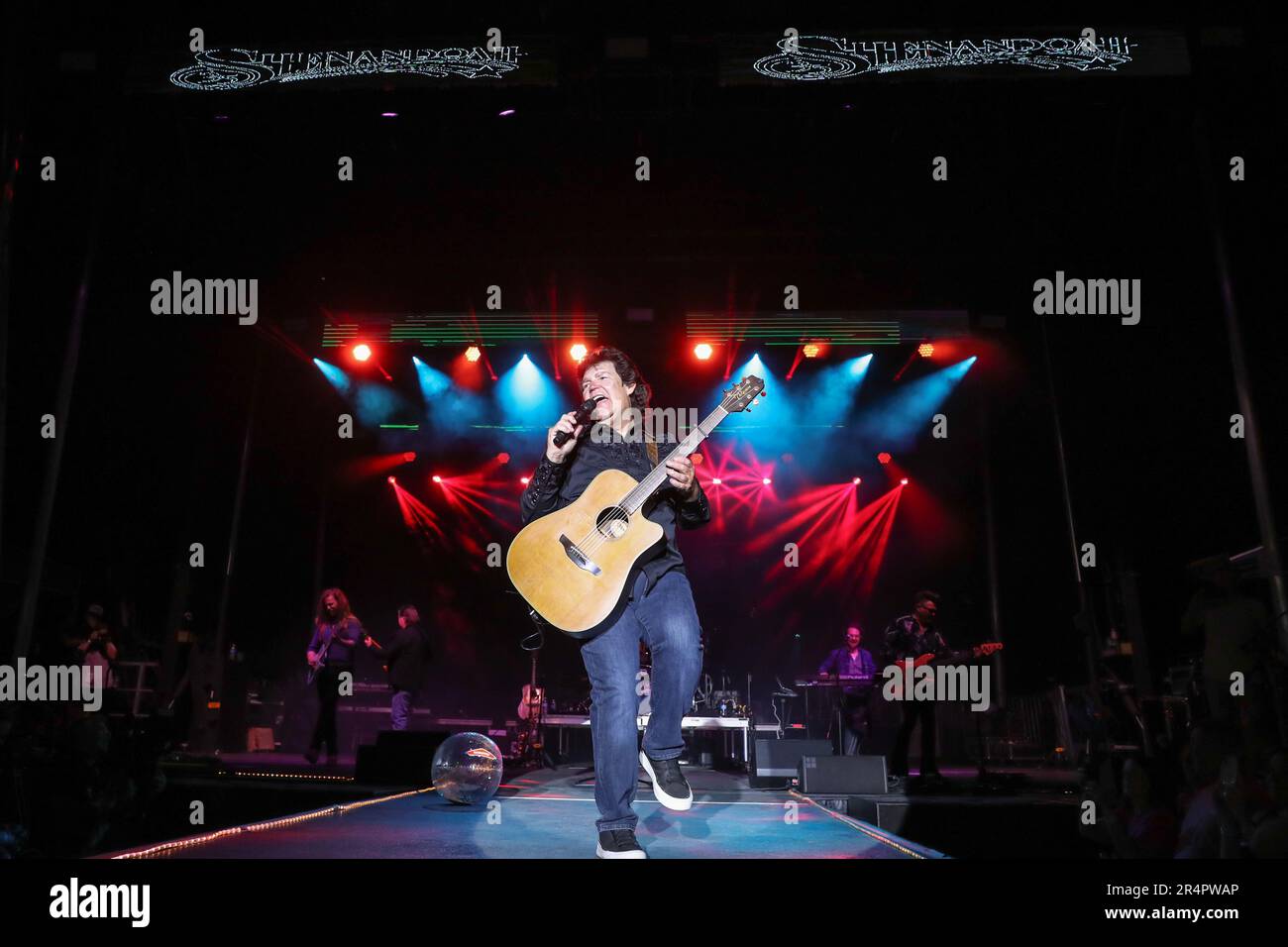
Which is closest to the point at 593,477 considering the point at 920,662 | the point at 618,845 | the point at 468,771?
the point at 618,845

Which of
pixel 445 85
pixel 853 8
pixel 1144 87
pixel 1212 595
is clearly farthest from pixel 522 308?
pixel 1212 595

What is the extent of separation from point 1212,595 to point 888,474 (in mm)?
9570

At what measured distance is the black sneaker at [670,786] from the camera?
333cm

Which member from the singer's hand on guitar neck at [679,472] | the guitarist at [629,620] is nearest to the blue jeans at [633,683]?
the guitarist at [629,620]

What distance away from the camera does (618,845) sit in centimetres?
287

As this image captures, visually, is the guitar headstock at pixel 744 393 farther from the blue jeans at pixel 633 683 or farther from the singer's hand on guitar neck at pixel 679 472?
the blue jeans at pixel 633 683

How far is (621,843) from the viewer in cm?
287

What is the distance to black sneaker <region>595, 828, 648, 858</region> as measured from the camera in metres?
2.83

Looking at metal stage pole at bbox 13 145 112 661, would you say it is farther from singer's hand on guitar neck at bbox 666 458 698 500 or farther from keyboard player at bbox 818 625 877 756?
keyboard player at bbox 818 625 877 756

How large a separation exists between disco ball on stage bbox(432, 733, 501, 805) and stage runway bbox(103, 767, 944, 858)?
0.29 ft

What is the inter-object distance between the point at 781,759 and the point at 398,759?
10.9 ft

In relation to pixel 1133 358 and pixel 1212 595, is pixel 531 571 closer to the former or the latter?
pixel 1212 595

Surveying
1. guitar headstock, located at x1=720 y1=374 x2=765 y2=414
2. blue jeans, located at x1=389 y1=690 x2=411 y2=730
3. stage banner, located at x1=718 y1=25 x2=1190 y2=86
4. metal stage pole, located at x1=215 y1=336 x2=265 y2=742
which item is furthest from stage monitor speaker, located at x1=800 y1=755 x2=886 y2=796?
A: metal stage pole, located at x1=215 y1=336 x2=265 y2=742

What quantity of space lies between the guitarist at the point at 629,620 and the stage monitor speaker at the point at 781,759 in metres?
4.78
